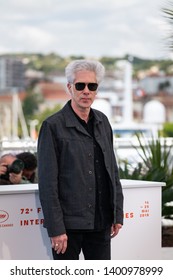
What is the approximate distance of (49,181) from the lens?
4.42 m

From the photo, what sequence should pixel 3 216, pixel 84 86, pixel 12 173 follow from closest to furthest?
pixel 84 86
pixel 3 216
pixel 12 173

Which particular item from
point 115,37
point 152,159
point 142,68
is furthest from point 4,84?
point 152,159

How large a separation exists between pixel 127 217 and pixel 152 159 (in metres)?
3.97

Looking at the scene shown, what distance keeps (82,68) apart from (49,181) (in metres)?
0.67

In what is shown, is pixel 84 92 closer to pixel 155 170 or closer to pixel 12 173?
pixel 12 173

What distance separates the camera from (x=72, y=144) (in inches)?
178

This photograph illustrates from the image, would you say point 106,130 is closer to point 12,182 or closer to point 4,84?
point 12,182

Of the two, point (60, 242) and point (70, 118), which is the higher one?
point (70, 118)

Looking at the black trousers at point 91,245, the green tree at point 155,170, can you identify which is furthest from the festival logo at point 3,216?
the green tree at point 155,170

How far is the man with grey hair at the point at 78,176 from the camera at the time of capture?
4438mm

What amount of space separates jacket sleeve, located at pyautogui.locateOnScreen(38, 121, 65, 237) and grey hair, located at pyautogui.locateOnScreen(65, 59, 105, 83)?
32 centimetres

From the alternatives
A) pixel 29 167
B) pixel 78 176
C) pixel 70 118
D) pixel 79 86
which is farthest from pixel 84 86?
pixel 29 167
